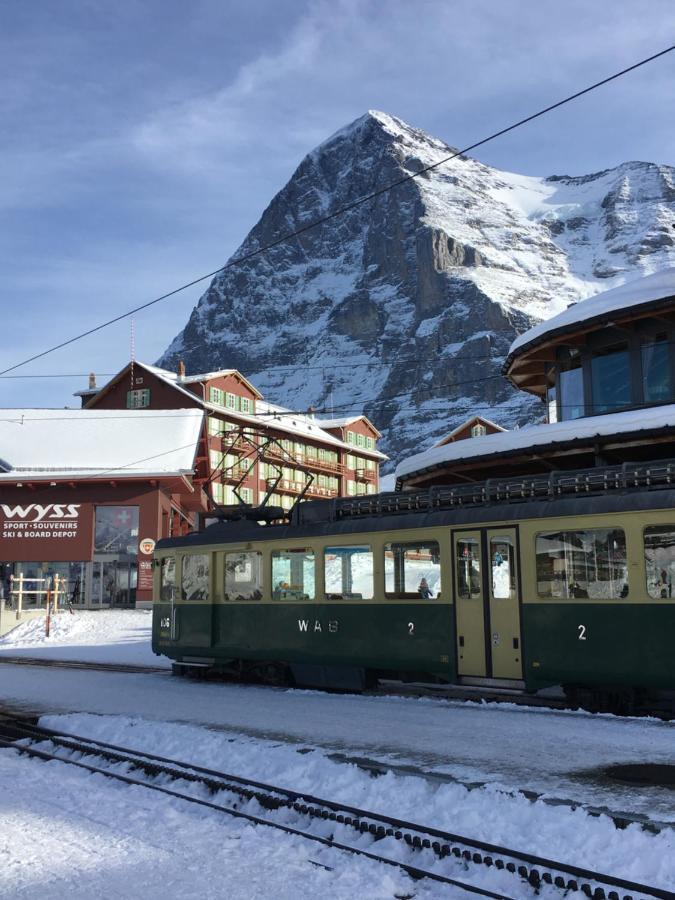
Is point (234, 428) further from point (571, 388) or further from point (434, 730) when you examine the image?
point (434, 730)

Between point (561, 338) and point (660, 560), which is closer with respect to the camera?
point (660, 560)

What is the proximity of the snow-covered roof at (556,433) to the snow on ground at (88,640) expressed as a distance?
890cm

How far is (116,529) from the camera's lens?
43.8m

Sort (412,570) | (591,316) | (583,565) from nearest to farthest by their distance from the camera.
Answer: (583,565)
(412,570)
(591,316)

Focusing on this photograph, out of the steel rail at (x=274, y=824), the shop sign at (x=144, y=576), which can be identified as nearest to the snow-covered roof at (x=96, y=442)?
the shop sign at (x=144, y=576)

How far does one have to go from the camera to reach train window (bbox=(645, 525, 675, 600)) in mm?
11047

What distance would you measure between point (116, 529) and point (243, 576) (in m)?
28.7

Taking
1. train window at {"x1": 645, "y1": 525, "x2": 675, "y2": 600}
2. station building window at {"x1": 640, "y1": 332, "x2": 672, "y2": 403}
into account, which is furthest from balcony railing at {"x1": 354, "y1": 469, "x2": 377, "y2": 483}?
train window at {"x1": 645, "y1": 525, "x2": 675, "y2": 600}

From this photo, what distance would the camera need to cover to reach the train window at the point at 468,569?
12938 mm

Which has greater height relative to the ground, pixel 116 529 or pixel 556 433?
pixel 556 433

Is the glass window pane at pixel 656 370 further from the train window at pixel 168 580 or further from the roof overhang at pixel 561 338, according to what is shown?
the train window at pixel 168 580

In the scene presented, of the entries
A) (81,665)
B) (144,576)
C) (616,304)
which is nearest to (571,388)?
(616,304)

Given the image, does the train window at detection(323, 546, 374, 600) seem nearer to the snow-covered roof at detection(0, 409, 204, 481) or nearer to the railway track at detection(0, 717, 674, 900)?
the railway track at detection(0, 717, 674, 900)

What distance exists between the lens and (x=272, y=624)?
1584cm
